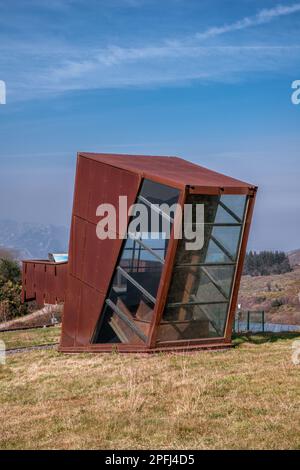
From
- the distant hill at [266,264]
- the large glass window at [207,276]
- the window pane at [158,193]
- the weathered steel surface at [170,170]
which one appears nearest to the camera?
the window pane at [158,193]

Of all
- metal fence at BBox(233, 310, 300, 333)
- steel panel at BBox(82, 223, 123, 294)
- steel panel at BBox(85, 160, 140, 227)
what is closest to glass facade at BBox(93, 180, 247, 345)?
steel panel at BBox(82, 223, 123, 294)

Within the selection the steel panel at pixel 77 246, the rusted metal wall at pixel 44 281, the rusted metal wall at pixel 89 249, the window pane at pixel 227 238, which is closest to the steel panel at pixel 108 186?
the rusted metal wall at pixel 89 249

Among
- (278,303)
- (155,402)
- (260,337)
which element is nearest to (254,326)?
(260,337)

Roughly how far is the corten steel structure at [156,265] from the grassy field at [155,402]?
0.78 meters

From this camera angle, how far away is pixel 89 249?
16406mm

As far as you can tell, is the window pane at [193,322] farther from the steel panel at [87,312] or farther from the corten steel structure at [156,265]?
the steel panel at [87,312]

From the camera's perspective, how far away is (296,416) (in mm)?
8336

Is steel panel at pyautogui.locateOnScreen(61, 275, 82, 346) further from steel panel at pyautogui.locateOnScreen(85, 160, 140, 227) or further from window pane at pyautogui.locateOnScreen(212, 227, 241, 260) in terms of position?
window pane at pyautogui.locateOnScreen(212, 227, 241, 260)

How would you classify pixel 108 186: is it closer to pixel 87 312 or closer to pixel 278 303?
pixel 87 312

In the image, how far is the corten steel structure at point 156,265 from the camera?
14.5 meters

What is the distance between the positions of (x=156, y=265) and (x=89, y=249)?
252cm

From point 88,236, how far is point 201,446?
9703 millimetres
